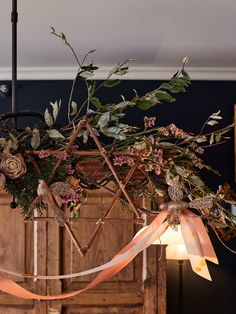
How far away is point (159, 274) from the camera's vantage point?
9.95ft

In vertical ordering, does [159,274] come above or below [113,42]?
below

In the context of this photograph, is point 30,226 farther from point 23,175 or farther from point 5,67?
point 23,175

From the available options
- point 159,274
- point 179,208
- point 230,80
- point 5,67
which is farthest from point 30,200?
point 230,80

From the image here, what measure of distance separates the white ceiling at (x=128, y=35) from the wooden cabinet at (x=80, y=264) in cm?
84

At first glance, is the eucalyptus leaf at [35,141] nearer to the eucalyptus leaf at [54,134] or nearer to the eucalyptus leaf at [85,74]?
the eucalyptus leaf at [54,134]

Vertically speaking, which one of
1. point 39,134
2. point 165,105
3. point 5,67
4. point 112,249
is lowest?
point 112,249

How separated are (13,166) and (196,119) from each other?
2692 millimetres

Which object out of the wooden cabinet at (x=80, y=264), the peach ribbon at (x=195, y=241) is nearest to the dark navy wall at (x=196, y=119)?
the wooden cabinet at (x=80, y=264)

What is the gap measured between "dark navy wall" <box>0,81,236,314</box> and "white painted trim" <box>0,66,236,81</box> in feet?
0.15

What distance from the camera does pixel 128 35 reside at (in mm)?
2760

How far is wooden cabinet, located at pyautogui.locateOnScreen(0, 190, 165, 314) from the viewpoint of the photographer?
301 centimetres

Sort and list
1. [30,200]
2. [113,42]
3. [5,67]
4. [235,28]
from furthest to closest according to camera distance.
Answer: [5,67]
[113,42]
[235,28]
[30,200]

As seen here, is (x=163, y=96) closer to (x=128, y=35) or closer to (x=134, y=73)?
(x=128, y=35)

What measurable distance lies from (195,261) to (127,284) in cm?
197
